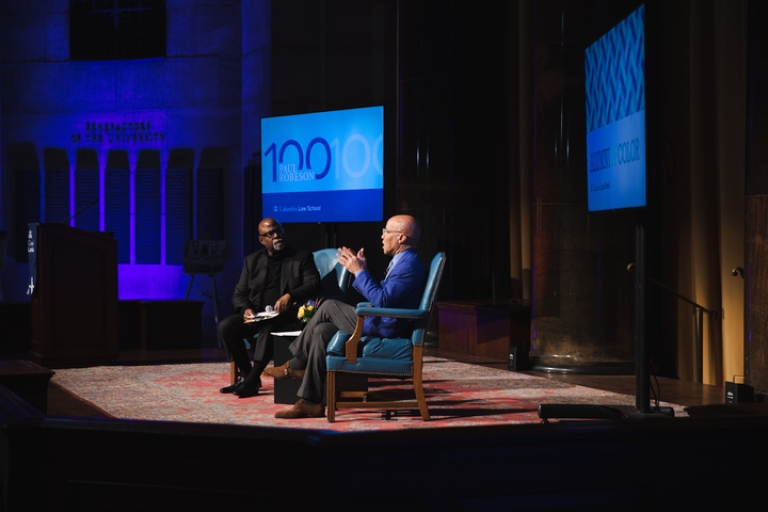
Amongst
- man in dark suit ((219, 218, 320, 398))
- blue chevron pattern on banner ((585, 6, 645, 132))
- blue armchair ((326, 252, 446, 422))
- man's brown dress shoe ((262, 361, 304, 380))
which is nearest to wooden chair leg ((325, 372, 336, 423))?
blue armchair ((326, 252, 446, 422))

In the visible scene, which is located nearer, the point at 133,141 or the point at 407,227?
the point at 407,227

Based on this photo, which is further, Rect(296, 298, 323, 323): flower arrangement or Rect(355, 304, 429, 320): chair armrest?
Rect(296, 298, 323, 323): flower arrangement

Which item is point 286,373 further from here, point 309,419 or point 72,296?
point 72,296

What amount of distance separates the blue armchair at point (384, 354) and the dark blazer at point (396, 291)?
0.05 metres

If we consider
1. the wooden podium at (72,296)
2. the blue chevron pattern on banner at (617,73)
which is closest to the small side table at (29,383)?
the blue chevron pattern on banner at (617,73)

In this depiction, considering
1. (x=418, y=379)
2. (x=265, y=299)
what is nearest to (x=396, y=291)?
(x=418, y=379)

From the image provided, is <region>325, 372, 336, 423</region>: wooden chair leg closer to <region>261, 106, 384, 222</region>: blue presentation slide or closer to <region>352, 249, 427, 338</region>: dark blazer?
<region>352, 249, 427, 338</region>: dark blazer

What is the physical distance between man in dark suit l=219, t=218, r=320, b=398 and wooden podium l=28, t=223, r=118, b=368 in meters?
1.77

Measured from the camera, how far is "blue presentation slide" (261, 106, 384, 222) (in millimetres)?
9484

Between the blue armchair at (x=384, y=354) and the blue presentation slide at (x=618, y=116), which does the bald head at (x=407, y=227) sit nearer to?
the blue armchair at (x=384, y=354)

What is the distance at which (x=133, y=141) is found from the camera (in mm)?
12766

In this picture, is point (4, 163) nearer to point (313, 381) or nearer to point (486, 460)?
point (313, 381)

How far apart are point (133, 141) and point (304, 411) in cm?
781

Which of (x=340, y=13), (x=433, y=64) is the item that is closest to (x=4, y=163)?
(x=340, y=13)
